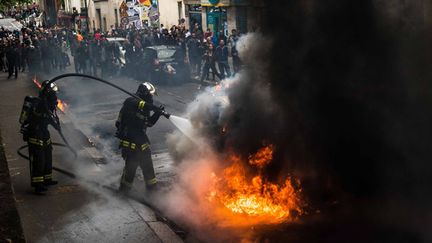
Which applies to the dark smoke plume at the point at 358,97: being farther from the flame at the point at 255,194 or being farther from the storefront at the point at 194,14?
the storefront at the point at 194,14

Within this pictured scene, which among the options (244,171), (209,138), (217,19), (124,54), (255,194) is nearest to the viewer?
(255,194)

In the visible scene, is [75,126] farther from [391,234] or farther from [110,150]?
[391,234]

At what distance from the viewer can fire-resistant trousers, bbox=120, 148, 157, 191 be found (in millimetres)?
8281

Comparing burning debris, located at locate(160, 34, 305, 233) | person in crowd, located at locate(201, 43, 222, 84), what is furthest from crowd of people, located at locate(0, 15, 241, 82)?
burning debris, located at locate(160, 34, 305, 233)

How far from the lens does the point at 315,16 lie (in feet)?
25.5

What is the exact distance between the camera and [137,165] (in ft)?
27.5

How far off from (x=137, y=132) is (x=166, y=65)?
14018mm

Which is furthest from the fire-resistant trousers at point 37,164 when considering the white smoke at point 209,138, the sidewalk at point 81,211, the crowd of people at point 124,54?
the crowd of people at point 124,54

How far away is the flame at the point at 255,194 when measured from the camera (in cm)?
744

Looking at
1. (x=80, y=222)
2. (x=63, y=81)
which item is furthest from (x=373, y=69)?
(x=63, y=81)

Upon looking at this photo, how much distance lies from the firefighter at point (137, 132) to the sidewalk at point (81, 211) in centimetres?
44

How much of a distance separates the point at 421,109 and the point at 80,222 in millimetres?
4672

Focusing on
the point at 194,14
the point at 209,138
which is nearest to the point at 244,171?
the point at 209,138

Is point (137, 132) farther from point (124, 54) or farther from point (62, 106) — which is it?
point (124, 54)
